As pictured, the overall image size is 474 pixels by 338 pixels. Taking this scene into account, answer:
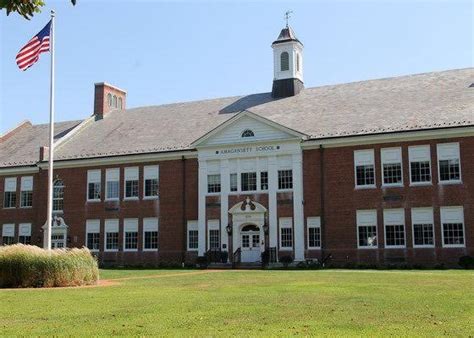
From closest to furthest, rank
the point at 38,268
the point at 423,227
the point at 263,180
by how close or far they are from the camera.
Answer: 1. the point at 38,268
2. the point at 423,227
3. the point at 263,180

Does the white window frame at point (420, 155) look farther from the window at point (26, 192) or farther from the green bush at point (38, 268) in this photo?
the window at point (26, 192)

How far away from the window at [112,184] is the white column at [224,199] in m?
8.00

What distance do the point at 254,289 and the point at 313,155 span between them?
62.1 ft

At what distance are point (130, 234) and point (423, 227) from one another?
18750 millimetres

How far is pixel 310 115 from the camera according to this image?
38.8m

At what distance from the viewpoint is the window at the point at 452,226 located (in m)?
32.1

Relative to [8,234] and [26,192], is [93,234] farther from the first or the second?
[8,234]

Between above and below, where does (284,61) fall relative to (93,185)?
above

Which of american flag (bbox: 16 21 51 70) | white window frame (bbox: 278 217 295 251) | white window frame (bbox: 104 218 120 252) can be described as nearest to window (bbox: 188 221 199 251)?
white window frame (bbox: 104 218 120 252)

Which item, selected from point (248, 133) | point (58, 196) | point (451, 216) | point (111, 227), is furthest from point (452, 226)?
point (58, 196)

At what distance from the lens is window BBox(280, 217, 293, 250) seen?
118 ft

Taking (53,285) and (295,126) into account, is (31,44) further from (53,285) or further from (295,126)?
(295,126)

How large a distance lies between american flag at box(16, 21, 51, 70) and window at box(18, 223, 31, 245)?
2119 cm

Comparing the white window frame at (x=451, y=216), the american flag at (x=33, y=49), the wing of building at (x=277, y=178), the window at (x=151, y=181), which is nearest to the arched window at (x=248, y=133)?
the wing of building at (x=277, y=178)
